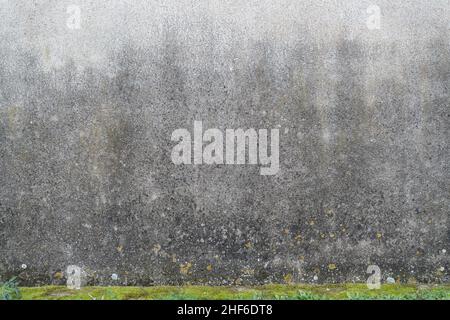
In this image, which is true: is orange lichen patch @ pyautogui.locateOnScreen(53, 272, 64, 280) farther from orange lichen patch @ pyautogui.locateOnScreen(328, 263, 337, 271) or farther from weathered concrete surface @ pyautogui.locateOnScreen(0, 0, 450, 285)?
orange lichen patch @ pyautogui.locateOnScreen(328, 263, 337, 271)

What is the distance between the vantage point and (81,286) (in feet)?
14.2

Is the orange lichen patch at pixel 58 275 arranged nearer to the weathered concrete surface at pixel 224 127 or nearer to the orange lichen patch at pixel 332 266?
the weathered concrete surface at pixel 224 127

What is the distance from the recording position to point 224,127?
4.34 metres

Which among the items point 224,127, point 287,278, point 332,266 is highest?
point 224,127

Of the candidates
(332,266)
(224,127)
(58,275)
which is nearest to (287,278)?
(332,266)

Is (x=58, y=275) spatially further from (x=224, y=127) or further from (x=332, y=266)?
(x=332, y=266)

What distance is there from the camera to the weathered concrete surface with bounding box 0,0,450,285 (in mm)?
4332

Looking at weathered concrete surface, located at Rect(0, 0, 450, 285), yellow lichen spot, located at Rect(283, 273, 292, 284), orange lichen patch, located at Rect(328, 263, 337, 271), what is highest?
weathered concrete surface, located at Rect(0, 0, 450, 285)

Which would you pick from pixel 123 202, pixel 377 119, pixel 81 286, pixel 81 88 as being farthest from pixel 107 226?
pixel 377 119

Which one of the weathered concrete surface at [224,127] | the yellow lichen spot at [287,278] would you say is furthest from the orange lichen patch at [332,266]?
the yellow lichen spot at [287,278]

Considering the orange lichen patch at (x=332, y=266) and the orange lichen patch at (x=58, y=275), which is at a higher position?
the orange lichen patch at (x=332, y=266)

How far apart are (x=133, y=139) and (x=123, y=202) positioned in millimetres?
575

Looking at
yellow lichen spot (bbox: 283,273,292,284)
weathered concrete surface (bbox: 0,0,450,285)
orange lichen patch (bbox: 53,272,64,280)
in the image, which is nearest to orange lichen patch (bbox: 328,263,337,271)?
weathered concrete surface (bbox: 0,0,450,285)

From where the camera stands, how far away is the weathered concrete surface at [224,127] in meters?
4.33
